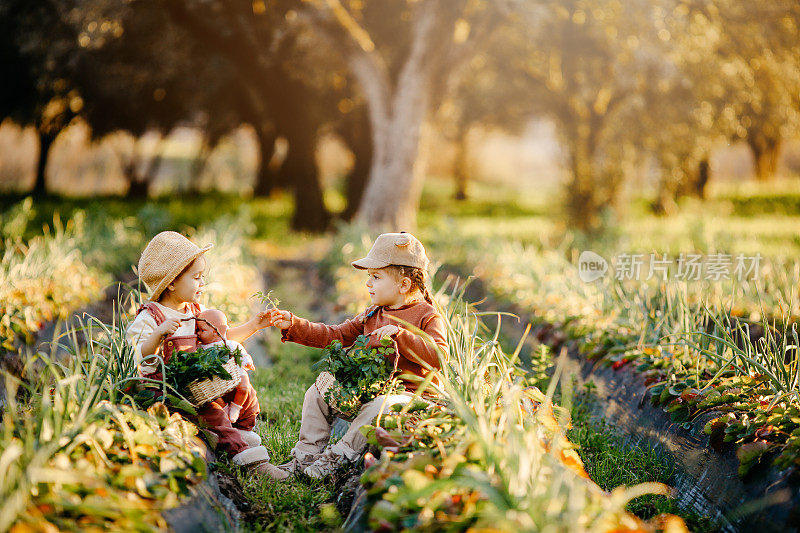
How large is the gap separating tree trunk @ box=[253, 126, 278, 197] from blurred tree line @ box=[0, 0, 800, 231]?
69cm

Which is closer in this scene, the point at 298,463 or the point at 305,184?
the point at 298,463

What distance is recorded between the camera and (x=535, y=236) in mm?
13672

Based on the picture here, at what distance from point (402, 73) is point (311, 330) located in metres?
8.62

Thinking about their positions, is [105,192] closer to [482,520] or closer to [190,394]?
[190,394]

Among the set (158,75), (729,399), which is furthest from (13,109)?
(729,399)

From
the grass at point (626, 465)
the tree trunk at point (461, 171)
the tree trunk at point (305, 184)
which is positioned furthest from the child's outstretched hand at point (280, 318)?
the tree trunk at point (461, 171)

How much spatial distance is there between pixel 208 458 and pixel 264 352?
2.87 meters

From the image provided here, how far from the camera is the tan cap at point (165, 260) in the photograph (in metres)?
3.34

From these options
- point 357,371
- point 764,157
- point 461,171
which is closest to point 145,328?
point 357,371

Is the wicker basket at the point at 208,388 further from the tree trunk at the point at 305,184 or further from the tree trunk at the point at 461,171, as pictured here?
the tree trunk at the point at 461,171

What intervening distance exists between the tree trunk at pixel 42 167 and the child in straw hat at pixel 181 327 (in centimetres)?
→ 1641

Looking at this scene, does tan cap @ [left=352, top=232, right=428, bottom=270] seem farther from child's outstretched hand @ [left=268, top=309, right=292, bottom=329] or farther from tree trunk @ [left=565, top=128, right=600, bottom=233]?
tree trunk @ [left=565, top=128, right=600, bottom=233]

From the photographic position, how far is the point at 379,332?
3.26 meters

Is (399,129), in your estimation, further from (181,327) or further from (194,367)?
(194,367)
